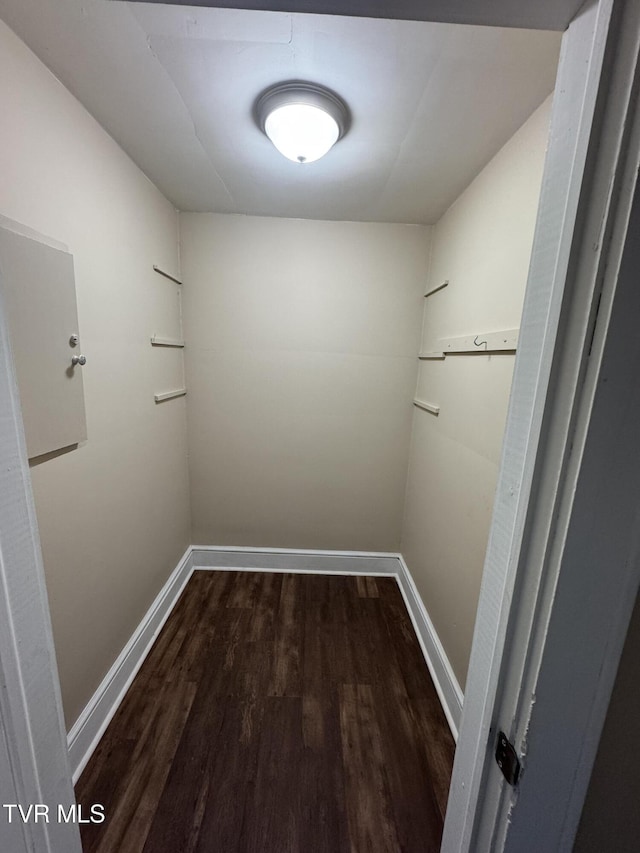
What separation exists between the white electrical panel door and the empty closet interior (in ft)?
0.13

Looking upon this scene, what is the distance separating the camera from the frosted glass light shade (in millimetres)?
1061

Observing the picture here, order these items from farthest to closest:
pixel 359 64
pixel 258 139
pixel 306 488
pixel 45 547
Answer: pixel 306 488 < pixel 258 139 < pixel 45 547 < pixel 359 64

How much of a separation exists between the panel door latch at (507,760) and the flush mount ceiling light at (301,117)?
5.12ft

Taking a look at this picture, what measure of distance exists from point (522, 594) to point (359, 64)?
1313mm

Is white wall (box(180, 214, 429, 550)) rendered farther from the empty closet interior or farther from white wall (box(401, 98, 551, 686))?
white wall (box(401, 98, 551, 686))

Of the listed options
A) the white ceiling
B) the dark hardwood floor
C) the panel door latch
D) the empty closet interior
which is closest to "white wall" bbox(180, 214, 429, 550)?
the empty closet interior

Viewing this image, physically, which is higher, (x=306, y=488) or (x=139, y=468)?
(x=139, y=468)

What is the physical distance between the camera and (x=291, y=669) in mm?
1670

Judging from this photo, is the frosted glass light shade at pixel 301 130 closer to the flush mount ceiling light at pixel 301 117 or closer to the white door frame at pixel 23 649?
the flush mount ceiling light at pixel 301 117

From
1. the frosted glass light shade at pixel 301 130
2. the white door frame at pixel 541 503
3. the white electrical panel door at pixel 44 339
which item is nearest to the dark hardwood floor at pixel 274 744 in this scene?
the white door frame at pixel 541 503

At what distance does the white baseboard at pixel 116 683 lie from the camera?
124 centimetres

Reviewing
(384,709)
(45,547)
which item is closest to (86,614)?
(45,547)

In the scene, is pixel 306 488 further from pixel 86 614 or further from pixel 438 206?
pixel 438 206

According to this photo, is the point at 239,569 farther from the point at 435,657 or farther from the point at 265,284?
the point at 265,284
